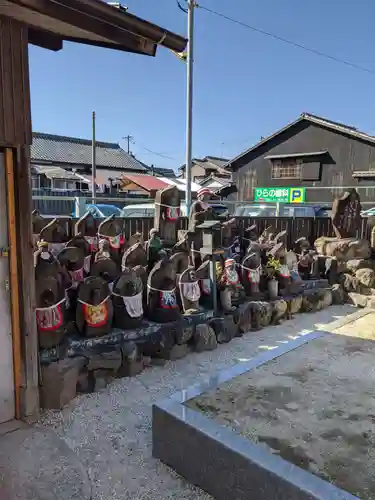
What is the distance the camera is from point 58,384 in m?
3.14

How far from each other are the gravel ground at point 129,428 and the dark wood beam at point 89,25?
2800 millimetres

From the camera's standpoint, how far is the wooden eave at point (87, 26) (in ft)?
7.87

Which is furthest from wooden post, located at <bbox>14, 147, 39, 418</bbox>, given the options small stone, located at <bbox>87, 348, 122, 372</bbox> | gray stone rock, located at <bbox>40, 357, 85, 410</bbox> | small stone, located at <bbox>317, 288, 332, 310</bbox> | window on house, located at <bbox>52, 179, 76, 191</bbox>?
window on house, located at <bbox>52, 179, 76, 191</bbox>

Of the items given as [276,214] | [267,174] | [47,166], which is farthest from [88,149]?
[276,214]

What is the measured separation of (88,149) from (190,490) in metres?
27.2

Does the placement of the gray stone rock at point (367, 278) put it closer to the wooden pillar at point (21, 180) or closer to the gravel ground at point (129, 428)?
the gravel ground at point (129, 428)

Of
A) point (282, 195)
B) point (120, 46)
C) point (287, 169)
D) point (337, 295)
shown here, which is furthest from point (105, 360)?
point (287, 169)

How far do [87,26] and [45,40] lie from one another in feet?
2.72

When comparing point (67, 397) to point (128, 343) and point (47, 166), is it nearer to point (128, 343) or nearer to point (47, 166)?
point (128, 343)

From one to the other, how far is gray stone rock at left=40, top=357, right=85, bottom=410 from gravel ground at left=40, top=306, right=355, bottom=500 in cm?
8

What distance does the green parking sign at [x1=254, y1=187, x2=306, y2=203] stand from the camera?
15.0m

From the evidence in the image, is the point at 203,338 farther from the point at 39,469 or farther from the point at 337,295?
the point at 337,295

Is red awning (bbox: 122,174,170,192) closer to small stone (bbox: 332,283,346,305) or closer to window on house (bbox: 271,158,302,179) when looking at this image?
window on house (bbox: 271,158,302,179)

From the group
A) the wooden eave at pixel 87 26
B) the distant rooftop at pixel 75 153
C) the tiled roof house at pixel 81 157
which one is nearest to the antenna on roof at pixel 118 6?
the wooden eave at pixel 87 26
